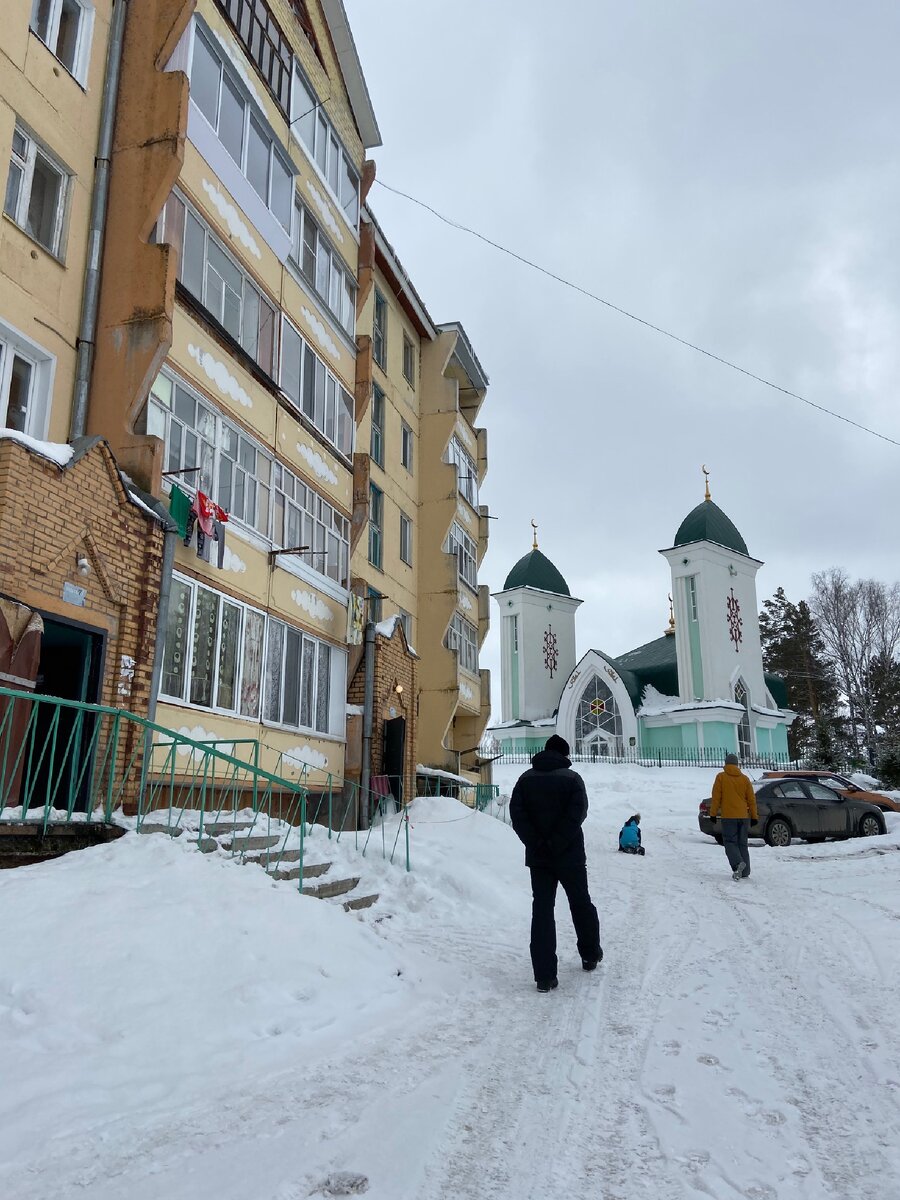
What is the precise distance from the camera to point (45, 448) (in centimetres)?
852

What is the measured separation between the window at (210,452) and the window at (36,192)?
2.01 meters

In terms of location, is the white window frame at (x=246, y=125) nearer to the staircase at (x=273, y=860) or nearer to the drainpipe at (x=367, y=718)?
the drainpipe at (x=367, y=718)

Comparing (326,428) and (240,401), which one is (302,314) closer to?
(326,428)

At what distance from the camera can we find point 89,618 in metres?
9.16

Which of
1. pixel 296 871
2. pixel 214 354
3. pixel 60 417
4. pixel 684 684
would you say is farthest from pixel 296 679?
pixel 684 684

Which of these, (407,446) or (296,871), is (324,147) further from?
(296,871)

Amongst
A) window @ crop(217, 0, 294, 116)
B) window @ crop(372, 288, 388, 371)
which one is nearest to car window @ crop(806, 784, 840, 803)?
window @ crop(372, 288, 388, 371)

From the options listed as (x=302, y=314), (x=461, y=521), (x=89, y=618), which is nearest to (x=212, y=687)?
(x=89, y=618)

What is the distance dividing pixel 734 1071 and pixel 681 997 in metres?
1.60

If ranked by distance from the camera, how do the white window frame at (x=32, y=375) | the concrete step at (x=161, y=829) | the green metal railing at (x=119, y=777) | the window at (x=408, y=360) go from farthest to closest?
the window at (x=408, y=360) → the white window frame at (x=32, y=375) → the concrete step at (x=161, y=829) → the green metal railing at (x=119, y=777)

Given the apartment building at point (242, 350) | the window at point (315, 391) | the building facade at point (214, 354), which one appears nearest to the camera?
the building facade at point (214, 354)

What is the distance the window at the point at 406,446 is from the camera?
23.0 metres

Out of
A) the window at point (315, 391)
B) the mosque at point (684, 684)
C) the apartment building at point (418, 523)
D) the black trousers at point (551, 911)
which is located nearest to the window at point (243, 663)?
the apartment building at point (418, 523)

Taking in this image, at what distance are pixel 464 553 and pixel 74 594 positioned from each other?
1788cm
